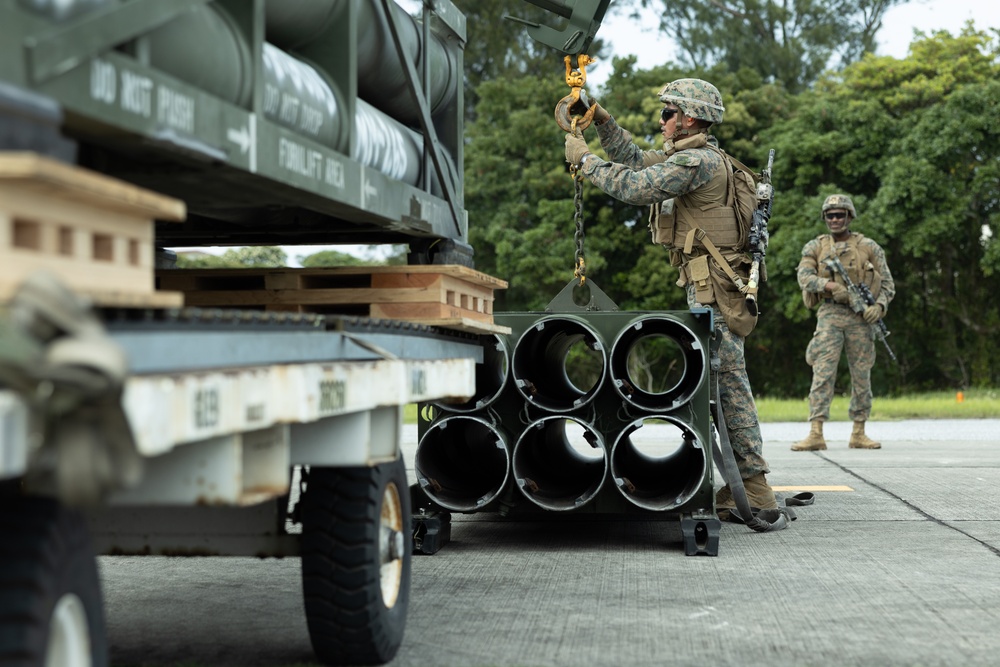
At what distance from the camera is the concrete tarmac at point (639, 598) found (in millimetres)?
4754

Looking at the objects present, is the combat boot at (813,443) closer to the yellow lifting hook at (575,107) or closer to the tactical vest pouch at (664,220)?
the tactical vest pouch at (664,220)

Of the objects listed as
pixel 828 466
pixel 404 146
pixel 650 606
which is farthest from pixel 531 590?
pixel 828 466

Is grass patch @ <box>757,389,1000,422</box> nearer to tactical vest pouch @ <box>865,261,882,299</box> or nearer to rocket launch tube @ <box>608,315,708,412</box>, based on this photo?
tactical vest pouch @ <box>865,261,882,299</box>

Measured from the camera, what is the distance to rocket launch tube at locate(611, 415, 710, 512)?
23.1 ft

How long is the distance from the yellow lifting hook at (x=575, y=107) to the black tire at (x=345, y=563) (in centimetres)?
336

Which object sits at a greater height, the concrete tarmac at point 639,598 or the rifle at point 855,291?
the rifle at point 855,291

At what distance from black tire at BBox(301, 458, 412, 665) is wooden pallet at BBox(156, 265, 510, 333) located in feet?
3.43

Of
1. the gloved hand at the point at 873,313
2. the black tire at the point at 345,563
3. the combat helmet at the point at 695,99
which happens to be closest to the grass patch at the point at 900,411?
the gloved hand at the point at 873,313

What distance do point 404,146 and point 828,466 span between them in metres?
7.43

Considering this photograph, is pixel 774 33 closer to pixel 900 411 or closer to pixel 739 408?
pixel 900 411

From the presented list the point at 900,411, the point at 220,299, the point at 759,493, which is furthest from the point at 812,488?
the point at 900,411

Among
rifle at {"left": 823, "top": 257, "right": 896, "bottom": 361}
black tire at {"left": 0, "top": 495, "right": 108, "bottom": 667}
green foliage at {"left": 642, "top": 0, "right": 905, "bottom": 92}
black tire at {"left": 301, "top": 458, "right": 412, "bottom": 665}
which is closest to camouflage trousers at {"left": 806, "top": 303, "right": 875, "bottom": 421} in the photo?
rifle at {"left": 823, "top": 257, "right": 896, "bottom": 361}

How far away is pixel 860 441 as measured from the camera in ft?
44.9

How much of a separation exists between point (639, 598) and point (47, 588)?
3.55 metres
